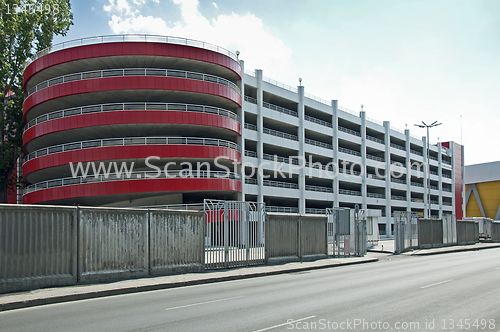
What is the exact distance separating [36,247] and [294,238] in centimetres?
1268

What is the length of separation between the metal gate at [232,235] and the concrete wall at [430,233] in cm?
1729

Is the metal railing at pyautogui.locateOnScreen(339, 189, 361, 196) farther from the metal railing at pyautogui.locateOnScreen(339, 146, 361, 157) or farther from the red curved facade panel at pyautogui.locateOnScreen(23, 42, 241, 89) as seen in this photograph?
the red curved facade panel at pyautogui.locateOnScreen(23, 42, 241, 89)

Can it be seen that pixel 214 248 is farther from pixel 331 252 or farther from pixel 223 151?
pixel 223 151

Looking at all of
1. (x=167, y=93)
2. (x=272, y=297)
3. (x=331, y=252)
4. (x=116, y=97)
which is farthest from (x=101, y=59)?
(x=272, y=297)

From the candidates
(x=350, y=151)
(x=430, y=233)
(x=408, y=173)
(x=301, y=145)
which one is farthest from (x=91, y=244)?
(x=408, y=173)

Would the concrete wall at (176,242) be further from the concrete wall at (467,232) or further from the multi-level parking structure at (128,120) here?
the concrete wall at (467,232)

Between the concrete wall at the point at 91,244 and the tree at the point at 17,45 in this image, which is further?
the tree at the point at 17,45

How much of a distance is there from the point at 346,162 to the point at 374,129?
34.7ft

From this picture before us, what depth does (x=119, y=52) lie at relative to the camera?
129 ft

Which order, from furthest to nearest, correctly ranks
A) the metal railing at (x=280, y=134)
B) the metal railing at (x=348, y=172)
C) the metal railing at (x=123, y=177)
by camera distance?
the metal railing at (x=348, y=172)
the metal railing at (x=280, y=134)
the metal railing at (x=123, y=177)

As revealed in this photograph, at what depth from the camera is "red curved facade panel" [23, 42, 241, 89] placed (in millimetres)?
39156

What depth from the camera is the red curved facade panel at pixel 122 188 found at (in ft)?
125

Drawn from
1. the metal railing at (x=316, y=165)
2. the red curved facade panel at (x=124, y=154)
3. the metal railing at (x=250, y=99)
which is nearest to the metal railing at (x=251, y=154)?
the metal railing at (x=250, y=99)

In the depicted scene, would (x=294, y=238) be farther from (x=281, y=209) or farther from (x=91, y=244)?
(x=281, y=209)
